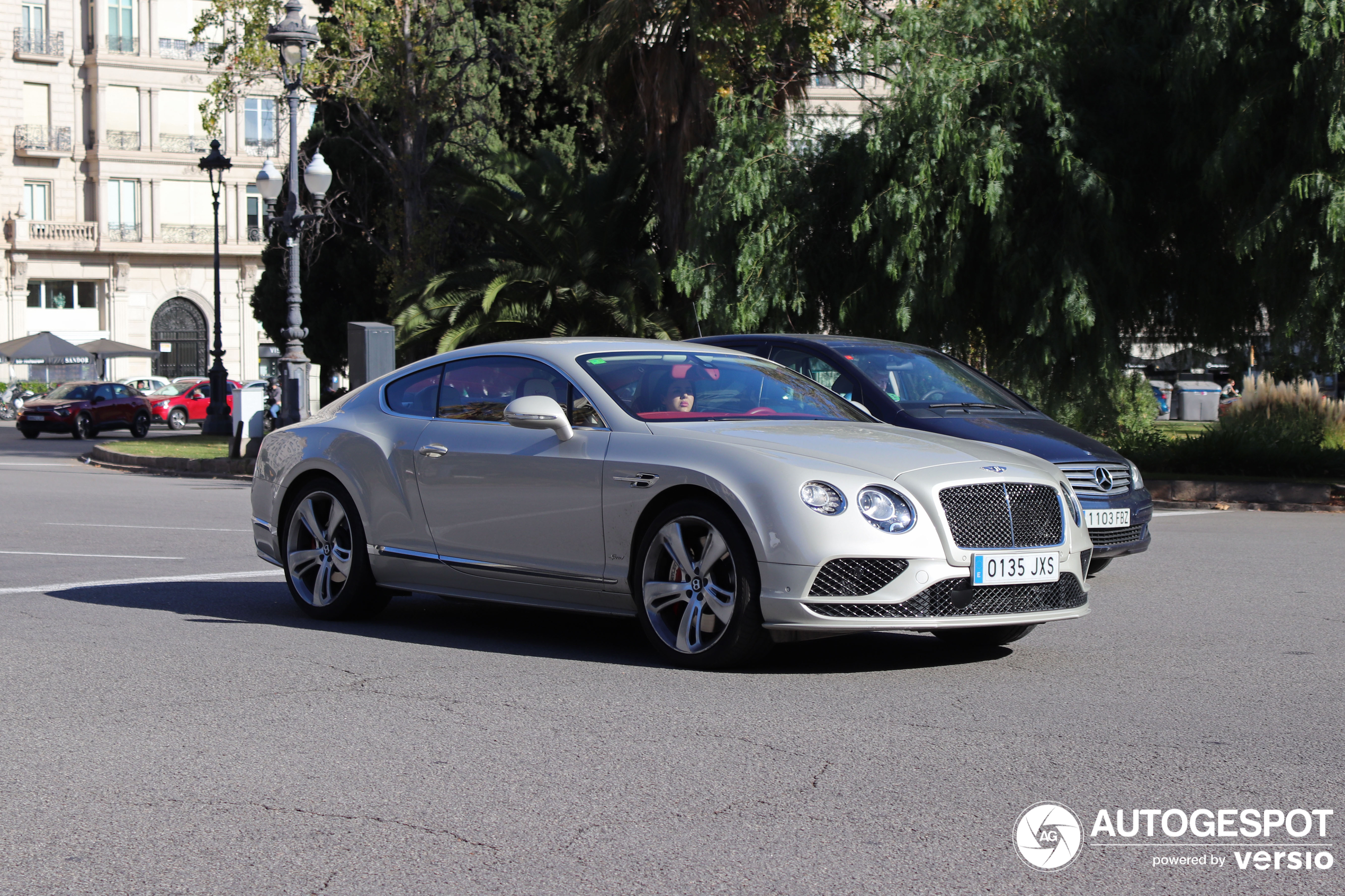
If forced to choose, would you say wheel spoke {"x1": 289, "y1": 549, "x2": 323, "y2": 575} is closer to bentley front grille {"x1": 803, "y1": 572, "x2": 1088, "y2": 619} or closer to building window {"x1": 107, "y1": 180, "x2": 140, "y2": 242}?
bentley front grille {"x1": 803, "y1": 572, "x2": 1088, "y2": 619}

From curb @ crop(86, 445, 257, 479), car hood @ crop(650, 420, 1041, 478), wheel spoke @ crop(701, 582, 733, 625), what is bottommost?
curb @ crop(86, 445, 257, 479)

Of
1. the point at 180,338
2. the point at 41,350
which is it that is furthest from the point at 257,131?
the point at 41,350

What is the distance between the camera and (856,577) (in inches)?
265

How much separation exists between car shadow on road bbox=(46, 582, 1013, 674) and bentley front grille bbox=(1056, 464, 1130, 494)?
103 inches

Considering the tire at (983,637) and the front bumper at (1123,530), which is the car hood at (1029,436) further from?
the tire at (983,637)

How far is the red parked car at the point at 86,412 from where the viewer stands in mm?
41719

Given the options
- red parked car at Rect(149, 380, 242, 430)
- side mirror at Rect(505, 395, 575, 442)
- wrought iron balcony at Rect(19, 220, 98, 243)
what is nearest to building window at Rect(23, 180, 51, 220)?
wrought iron balcony at Rect(19, 220, 98, 243)

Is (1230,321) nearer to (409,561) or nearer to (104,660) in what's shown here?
(409,561)

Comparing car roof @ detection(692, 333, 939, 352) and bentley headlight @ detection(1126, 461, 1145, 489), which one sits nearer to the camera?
bentley headlight @ detection(1126, 461, 1145, 489)

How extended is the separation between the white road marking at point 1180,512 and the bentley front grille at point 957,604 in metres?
10.0

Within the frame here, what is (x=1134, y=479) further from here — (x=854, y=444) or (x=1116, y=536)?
(x=854, y=444)

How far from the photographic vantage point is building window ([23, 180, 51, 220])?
65.8 meters

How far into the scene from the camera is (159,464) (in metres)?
27.8

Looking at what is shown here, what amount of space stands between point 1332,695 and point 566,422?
3503 millimetres
